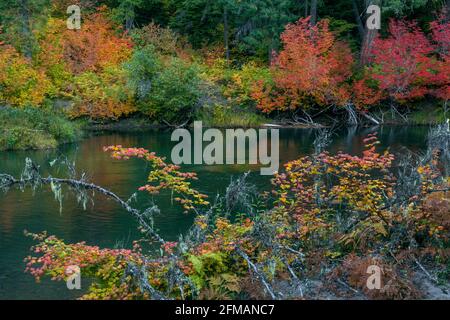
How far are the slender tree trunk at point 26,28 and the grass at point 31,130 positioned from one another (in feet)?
23.9

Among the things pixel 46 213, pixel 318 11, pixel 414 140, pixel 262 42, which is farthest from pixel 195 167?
pixel 318 11

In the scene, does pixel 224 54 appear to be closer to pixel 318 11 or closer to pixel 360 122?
pixel 318 11

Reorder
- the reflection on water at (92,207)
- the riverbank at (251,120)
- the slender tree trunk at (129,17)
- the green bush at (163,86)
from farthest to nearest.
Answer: the slender tree trunk at (129,17), the riverbank at (251,120), the green bush at (163,86), the reflection on water at (92,207)

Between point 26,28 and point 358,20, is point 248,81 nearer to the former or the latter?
point 358,20

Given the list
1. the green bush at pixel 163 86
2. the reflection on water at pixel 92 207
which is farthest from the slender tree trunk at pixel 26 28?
the reflection on water at pixel 92 207

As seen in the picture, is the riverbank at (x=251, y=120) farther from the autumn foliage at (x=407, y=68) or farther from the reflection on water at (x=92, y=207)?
the reflection on water at (x=92, y=207)

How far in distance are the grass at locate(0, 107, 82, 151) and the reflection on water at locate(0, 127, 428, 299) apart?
2.65 ft

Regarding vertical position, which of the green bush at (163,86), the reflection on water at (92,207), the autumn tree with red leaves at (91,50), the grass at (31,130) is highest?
the autumn tree with red leaves at (91,50)

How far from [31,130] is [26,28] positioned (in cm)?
1052

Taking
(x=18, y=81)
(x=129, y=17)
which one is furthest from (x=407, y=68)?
(x=18, y=81)

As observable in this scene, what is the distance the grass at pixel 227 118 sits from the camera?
1411 inches

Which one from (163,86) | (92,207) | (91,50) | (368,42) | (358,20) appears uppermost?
(358,20)

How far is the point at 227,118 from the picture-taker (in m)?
36.1
